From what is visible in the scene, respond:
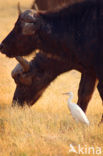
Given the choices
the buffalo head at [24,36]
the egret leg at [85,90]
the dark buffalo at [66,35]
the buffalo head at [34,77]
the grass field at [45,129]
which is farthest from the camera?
the buffalo head at [34,77]

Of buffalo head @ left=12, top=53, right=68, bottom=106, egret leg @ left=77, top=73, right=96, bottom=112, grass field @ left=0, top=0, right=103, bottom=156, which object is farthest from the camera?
buffalo head @ left=12, top=53, right=68, bottom=106

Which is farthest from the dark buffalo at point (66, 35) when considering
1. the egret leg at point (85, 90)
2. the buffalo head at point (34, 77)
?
the buffalo head at point (34, 77)

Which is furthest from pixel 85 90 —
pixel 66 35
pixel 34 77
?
pixel 66 35

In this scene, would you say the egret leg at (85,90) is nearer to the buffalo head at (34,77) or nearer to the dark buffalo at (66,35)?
the buffalo head at (34,77)

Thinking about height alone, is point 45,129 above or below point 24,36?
below

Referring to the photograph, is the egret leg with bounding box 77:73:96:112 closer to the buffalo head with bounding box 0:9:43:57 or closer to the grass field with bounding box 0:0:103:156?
the grass field with bounding box 0:0:103:156

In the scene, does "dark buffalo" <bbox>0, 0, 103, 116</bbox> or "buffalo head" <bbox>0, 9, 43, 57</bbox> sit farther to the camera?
"buffalo head" <bbox>0, 9, 43, 57</bbox>

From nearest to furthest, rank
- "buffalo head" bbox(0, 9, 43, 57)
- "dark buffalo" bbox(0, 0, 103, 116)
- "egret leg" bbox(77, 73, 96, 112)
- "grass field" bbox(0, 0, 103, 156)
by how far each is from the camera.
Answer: "grass field" bbox(0, 0, 103, 156), "dark buffalo" bbox(0, 0, 103, 116), "buffalo head" bbox(0, 9, 43, 57), "egret leg" bbox(77, 73, 96, 112)

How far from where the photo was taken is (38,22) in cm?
838

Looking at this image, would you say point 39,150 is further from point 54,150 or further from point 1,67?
point 1,67

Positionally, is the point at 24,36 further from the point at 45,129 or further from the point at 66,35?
the point at 45,129

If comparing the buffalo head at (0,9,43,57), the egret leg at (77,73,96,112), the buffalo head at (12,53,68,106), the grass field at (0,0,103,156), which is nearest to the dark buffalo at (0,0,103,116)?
the buffalo head at (0,9,43,57)

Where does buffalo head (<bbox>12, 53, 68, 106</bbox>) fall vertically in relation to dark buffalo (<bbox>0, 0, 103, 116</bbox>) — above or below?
below

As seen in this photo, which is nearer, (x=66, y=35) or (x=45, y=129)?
(x=66, y=35)
